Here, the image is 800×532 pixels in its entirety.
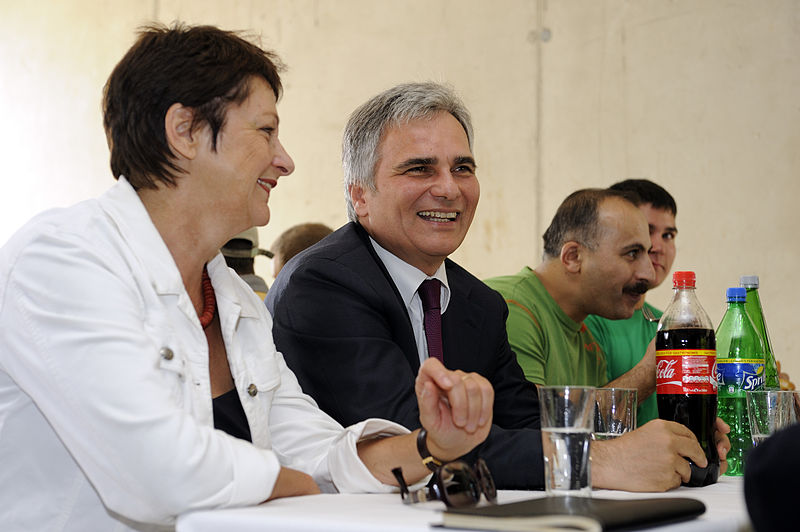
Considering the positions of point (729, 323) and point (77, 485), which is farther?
point (729, 323)

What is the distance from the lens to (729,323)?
1.80m

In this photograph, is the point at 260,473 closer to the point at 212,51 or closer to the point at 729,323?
the point at 212,51

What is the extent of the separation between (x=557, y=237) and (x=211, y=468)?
210 centimetres

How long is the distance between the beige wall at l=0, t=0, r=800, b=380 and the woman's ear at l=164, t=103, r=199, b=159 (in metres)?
3.25

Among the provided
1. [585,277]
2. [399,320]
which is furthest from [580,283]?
[399,320]

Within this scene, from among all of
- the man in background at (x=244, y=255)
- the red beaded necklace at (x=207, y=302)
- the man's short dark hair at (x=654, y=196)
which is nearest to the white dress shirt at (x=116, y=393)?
the red beaded necklace at (x=207, y=302)

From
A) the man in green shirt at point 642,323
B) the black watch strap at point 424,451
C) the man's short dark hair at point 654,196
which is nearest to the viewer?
the black watch strap at point 424,451

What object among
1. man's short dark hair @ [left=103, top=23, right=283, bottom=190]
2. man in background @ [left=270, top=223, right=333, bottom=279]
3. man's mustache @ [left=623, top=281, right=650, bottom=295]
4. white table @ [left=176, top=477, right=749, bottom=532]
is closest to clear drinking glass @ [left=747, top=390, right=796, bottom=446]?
white table @ [left=176, top=477, right=749, bottom=532]

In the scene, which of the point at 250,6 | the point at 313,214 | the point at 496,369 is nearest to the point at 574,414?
the point at 496,369

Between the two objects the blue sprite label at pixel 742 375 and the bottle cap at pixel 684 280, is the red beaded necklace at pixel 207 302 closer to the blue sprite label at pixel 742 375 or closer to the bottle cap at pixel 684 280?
the bottle cap at pixel 684 280

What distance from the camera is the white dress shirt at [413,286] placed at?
1.88 meters

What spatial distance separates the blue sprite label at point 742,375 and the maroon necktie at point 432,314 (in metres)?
0.57

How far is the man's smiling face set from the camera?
1946 mm

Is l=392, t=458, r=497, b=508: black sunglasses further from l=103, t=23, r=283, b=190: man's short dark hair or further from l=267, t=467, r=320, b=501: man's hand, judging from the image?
l=103, t=23, r=283, b=190: man's short dark hair
